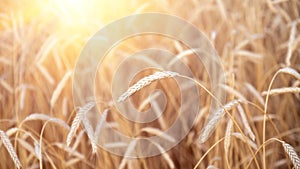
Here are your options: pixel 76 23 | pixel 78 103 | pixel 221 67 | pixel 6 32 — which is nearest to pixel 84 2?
pixel 76 23

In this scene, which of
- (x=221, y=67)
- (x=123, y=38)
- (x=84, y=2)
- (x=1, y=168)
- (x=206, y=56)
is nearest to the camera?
(x=1, y=168)

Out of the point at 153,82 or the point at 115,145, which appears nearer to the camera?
the point at 115,145

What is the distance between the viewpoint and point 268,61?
1813 mm

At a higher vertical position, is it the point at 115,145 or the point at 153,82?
the point at 153,82

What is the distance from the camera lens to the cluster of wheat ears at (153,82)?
4.89ft

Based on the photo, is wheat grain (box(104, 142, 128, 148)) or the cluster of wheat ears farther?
the cluster of wheat ears

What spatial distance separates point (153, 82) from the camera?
1.65 meters

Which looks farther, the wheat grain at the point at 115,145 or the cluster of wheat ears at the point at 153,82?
the cluster of wheat ears at the point at 153,82

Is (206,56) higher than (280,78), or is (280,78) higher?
(206,56)

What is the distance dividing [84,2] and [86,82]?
1.28ft

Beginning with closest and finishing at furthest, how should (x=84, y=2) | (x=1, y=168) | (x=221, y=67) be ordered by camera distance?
1. (x=1, y=168)
2. (x=221, y=67)
3. (x=84, y=2)

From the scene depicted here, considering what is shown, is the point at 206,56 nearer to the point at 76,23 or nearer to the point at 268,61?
the point at 268,61

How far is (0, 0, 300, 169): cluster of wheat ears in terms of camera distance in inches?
58.7

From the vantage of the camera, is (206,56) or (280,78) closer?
(206,56)
